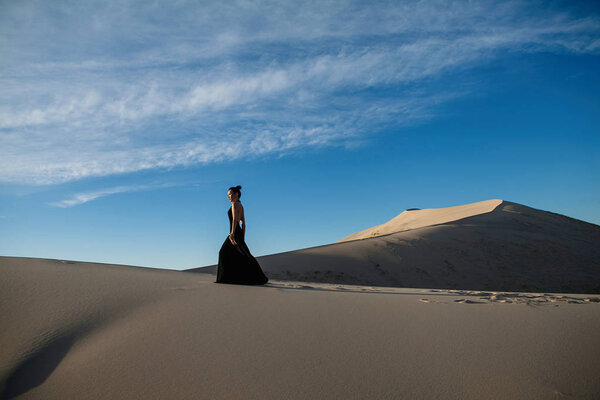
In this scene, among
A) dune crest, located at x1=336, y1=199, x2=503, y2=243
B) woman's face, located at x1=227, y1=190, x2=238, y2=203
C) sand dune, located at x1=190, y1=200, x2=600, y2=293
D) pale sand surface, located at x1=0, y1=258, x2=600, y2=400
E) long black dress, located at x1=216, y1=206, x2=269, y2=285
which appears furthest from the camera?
dune crest, located at x1=336, y1=199, x2=503, y2=243

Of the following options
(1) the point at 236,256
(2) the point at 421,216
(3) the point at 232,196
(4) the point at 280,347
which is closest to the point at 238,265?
(1) the point at 236,256

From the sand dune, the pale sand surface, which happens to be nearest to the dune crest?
the sand dune

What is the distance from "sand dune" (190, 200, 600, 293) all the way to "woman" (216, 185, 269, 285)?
6.32 m

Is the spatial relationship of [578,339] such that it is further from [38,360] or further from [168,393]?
[38,360]

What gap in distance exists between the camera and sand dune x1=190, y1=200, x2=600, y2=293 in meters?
13.8

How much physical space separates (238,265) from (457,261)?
490 inches

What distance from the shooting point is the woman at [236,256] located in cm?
625

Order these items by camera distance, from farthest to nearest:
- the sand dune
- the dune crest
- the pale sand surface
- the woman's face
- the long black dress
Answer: the dune crest
the sand dune
the woman's face
the long black dress
the pale sand surface

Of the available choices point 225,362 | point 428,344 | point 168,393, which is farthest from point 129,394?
point 428,344

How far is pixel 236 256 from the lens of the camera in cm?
637

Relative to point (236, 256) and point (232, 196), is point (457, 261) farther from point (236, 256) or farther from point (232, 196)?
point (232, 196)

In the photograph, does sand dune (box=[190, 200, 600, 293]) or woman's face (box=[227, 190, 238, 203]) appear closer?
woman's face (box=[227, 190, 238, 203])

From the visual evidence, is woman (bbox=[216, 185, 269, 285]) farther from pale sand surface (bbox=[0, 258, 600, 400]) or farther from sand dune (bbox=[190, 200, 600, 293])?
sand dune (bbox=[190, 200, 600, 293])

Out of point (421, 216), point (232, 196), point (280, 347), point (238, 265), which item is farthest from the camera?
point (421, 216)
